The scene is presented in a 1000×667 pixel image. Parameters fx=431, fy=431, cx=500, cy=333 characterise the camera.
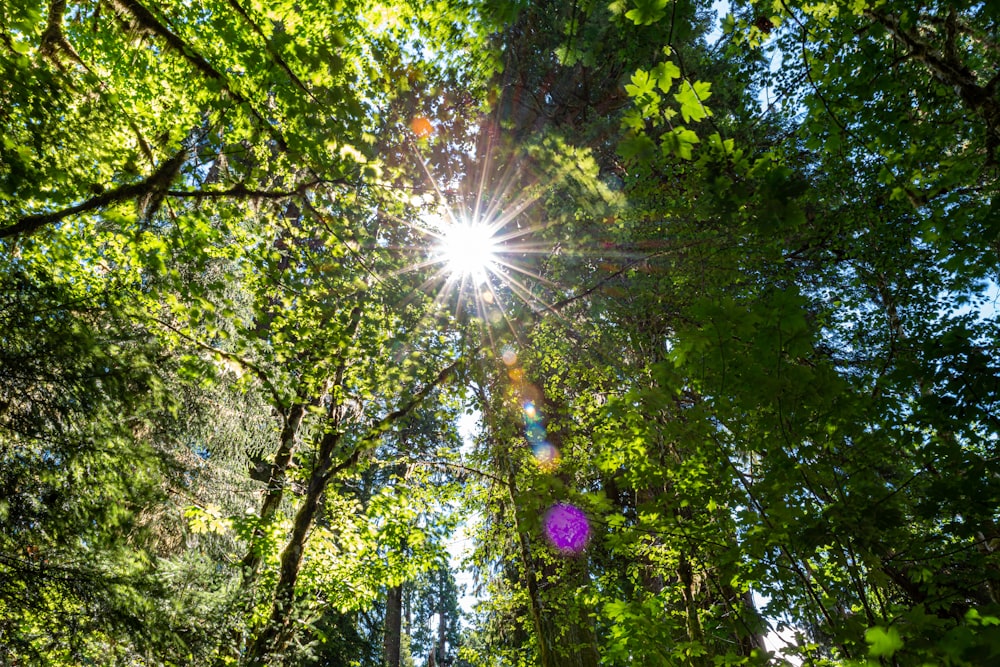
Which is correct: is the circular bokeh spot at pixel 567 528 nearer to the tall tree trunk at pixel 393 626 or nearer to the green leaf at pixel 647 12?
the green leaf at pixel 647 12

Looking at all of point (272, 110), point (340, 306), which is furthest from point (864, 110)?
point (340, 306)

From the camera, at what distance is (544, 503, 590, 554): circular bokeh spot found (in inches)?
123

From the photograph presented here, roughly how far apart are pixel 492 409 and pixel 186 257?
158 inches

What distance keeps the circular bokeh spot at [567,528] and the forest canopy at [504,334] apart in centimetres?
15

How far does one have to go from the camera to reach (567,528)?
161 inches

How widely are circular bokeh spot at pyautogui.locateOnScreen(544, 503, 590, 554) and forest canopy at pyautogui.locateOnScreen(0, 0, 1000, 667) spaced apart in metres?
0.15

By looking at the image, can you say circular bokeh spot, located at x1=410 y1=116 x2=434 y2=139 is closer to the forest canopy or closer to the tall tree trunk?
the forest canopy

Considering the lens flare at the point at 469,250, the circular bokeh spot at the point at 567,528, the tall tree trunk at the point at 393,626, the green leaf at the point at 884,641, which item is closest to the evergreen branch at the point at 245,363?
the lens flare at the point at 469,250

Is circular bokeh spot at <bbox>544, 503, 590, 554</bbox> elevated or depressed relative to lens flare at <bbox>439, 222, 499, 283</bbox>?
depressed

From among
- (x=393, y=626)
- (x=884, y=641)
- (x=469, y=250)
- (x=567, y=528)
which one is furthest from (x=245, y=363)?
(x=393, y=626)

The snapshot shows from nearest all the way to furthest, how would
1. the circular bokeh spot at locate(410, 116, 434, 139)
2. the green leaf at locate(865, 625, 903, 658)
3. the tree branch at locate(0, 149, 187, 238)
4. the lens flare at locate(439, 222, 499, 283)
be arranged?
1. the green leaf at locate(865, 625, 903, 658)
2. the tree branch at locate(0, 149, 187, 238)
3. the circular bokeh spot at locate(410, 116, 434, 139)
4. the lens flare at locate(439, 222, 499, 283)

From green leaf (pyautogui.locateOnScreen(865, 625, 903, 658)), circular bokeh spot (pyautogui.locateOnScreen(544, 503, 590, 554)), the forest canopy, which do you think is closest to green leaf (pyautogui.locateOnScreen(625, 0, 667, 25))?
the forest canopy

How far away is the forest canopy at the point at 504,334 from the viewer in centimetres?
201

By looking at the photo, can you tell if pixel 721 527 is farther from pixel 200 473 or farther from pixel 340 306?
pixel 200 473
